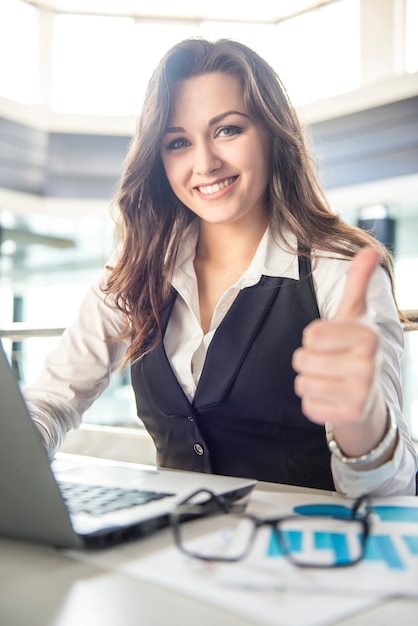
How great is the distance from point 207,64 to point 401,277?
10.1 feet

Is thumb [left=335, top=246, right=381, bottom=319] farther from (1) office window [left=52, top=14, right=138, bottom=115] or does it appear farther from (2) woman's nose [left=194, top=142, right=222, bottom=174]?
(1) office window [left=52, top=14, right=138, bottom=115]

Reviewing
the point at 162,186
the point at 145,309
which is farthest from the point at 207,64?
the point at 145,309

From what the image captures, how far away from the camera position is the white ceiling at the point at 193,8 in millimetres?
5066

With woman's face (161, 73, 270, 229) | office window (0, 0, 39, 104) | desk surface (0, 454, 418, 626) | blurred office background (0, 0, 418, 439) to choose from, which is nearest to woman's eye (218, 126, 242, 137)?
woman's face (161, 73, 270, 229)

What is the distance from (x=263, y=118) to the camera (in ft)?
4.73

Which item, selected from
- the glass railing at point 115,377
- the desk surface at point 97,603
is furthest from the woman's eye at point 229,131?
the desk surface at point 97,603

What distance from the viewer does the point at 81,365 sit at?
1449 millimetres

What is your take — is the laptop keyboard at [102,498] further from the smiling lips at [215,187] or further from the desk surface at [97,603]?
the smiling lips at [215,187]

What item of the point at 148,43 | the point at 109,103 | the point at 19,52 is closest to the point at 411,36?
the point at 148,43

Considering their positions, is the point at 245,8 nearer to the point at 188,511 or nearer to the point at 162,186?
the point at 162,186

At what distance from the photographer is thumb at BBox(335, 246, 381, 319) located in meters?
0.64

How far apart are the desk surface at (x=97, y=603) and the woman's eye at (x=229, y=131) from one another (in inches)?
42.7

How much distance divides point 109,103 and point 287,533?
504 centimetres

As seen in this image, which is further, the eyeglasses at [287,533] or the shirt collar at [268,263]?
the shirt collar at [268,263]
